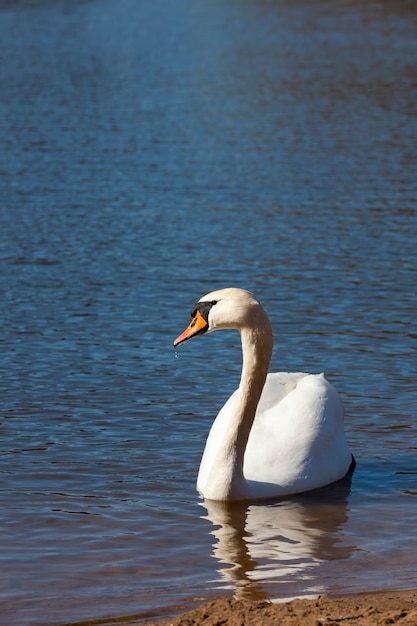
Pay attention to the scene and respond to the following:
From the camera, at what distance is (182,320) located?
473 inches

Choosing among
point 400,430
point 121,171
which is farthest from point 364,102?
point 400,430

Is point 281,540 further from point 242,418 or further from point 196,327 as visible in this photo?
point 196,327

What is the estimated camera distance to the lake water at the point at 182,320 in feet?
22.6

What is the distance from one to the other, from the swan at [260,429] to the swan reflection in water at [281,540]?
9 cm

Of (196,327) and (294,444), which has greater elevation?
(196,327)

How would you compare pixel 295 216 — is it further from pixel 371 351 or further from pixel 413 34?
pixel 413 34

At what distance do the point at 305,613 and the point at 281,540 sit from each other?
151cm

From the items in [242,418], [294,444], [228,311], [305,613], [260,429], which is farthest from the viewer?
[260,429]

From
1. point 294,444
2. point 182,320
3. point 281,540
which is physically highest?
point 294,444

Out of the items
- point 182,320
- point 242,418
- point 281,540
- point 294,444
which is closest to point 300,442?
point 294,444

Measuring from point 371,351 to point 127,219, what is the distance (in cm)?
632

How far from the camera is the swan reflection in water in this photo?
6520mm

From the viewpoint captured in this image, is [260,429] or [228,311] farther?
[260,429]

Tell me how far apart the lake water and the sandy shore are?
0.36 metres
